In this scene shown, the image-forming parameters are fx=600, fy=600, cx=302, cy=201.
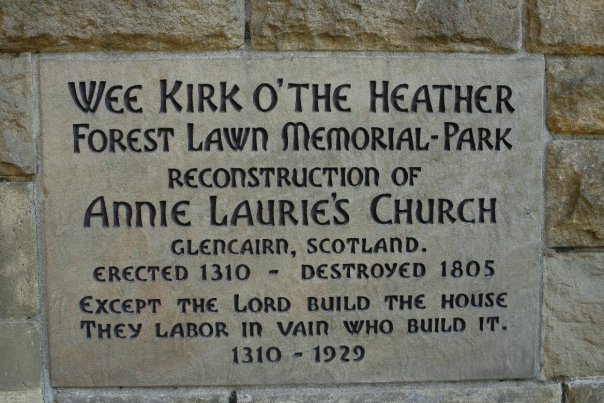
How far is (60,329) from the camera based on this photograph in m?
2.01

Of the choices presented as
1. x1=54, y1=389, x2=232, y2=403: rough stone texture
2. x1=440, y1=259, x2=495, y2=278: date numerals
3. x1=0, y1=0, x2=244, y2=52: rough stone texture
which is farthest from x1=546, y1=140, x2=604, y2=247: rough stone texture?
x1=54, y1=389, x2=232, y2=403: rough stone texture

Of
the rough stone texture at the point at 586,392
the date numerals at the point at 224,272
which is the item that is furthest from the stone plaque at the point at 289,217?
the rough stone texture at the point at 586,392

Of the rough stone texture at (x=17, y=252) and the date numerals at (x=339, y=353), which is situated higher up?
the rough stone texture at (x=17, y=252)

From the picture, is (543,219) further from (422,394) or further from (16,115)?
(16,115)

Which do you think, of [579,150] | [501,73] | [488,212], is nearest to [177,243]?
[488,212]

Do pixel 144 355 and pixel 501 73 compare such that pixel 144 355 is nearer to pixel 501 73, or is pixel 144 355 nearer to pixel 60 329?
pixel 60 329

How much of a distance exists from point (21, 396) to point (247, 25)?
1444 mm

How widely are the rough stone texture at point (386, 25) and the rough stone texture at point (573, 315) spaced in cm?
78

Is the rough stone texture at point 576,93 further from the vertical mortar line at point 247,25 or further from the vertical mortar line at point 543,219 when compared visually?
the vertical mortar line at point 247,25

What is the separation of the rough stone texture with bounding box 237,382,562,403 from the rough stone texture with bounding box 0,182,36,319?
31.0 inches

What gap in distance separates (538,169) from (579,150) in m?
0.15

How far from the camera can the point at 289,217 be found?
6.57 ft

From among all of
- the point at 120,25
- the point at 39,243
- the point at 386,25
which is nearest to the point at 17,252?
the point at 39,243

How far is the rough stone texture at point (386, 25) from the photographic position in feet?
6.37
